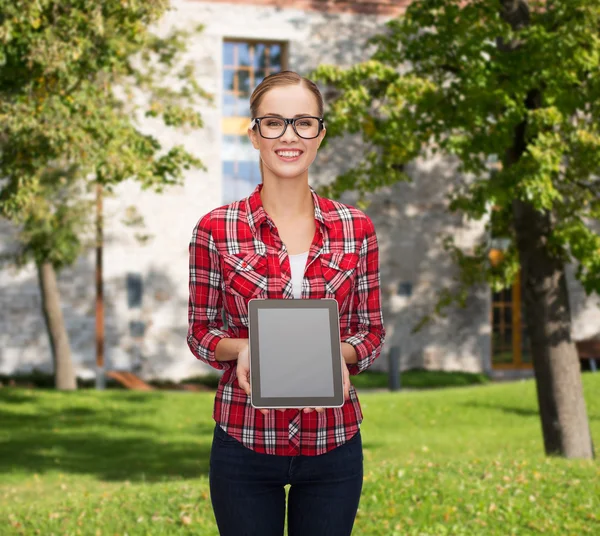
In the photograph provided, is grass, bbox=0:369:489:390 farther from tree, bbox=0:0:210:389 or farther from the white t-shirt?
the white t-shirt

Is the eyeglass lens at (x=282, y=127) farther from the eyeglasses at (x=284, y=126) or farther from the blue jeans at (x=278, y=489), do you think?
the blue jeans at (x=278, y=489)

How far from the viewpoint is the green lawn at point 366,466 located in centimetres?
679

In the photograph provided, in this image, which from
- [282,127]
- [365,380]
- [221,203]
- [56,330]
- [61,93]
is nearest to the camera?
[282,127]

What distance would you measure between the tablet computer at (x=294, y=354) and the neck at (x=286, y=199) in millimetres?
375

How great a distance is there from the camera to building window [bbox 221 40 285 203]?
23500 mm

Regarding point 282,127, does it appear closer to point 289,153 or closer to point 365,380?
point 289,153

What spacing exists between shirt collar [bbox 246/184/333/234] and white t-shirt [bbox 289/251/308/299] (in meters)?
0.13

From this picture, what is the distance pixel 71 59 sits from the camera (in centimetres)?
920

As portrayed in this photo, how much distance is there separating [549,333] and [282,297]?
8.70 m

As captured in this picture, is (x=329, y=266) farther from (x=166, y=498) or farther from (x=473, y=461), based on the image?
(x=473, y=461)

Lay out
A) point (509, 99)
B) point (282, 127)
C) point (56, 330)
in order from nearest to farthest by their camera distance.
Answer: point (282, 127) < point (509, 99) < point (56, 330)

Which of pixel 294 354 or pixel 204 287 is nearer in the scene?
pixel 294 354

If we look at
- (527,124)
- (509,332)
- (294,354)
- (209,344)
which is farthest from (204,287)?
(509,332)

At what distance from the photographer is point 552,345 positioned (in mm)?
10742
